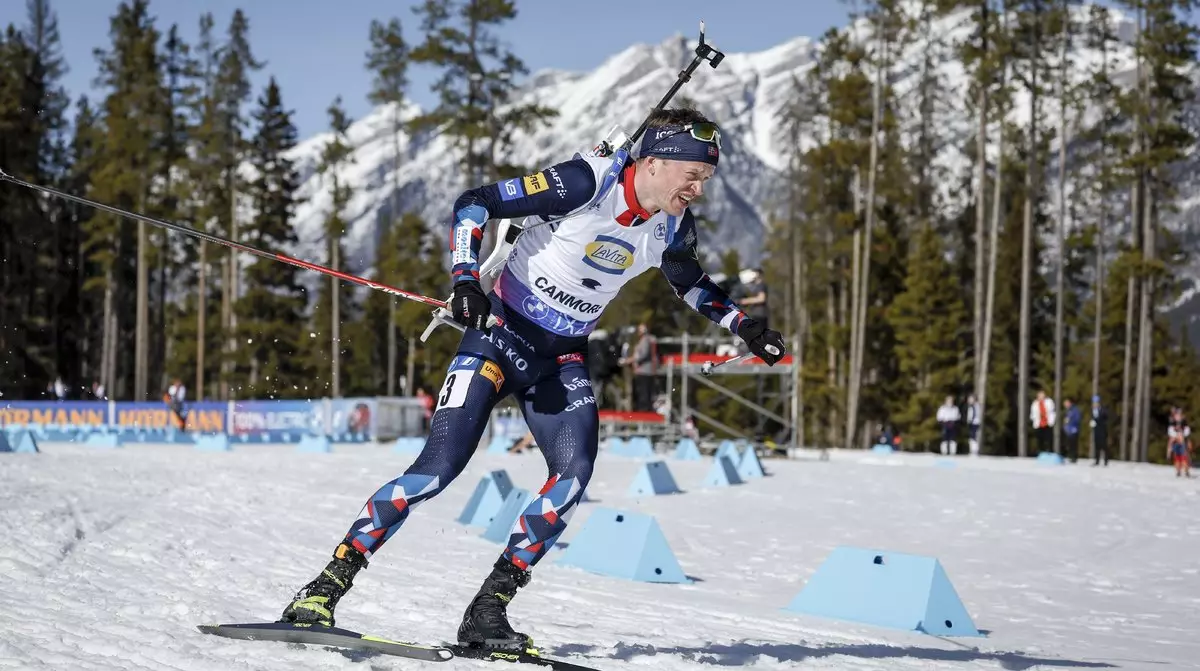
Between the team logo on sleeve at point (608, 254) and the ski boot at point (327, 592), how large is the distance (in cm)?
159

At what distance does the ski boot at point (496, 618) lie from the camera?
5.09 metres

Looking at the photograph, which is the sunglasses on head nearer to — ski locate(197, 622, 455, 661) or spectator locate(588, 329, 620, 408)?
ski locate(197, 622, 455, 661)

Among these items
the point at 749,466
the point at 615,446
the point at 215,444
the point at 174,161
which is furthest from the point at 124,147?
the point at 749,466

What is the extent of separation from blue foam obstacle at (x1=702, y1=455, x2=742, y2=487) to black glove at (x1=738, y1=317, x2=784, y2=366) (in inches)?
526

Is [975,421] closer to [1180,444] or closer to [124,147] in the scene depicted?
[1180,444]

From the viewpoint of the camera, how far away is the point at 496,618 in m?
5.17

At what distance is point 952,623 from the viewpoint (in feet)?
26.3

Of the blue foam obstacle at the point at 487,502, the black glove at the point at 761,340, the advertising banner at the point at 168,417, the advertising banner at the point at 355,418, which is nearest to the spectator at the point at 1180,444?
the blue foam obstacle at the point at 487,502

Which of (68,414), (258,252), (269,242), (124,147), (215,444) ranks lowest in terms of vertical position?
(68,414)

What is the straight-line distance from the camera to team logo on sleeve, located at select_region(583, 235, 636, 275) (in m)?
5.41

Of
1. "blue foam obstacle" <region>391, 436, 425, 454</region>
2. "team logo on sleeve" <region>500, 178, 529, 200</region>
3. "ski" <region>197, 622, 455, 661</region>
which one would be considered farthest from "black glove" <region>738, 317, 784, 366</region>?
"blue foam obstacle" <region>391, 436, 425, 454</region>

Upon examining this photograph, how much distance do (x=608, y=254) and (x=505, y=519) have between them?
661 centimetres

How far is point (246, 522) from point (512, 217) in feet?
22.2

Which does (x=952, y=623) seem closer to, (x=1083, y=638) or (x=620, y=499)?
(x=1083, y=638)
